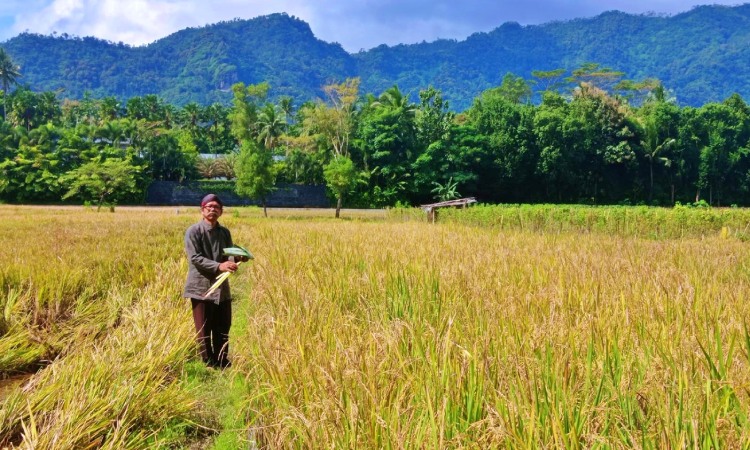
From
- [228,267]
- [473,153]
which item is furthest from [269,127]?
[228,267]

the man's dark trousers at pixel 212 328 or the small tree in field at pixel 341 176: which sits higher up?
→ the small tree in field at pixel 341 176

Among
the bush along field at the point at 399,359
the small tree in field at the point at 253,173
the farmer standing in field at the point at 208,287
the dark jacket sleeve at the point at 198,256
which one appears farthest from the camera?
the small tree in field at the point at 253,173

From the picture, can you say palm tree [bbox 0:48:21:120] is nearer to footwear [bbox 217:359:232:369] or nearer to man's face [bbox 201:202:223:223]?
man's face [bbox 201:202:223:223]

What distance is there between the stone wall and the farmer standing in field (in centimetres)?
4397

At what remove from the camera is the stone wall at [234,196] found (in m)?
47.7

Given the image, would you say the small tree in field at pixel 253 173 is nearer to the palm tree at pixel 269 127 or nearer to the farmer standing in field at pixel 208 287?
the palm tree at pixel 269 127

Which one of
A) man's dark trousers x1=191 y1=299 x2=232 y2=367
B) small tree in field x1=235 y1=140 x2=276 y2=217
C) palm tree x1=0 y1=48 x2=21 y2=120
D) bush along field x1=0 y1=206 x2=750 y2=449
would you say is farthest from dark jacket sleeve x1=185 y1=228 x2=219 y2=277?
palm tree x1=0 y1=48 x2=21 y2=120

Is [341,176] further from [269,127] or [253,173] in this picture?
[269,127]

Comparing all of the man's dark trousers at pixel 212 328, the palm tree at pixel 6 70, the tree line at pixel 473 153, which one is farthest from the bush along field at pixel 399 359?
the palm tree at pixel 6 70

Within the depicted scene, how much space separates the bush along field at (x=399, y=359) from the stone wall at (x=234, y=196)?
41.7 metres

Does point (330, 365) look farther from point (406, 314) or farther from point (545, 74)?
point (545, 74)

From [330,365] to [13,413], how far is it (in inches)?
79.7

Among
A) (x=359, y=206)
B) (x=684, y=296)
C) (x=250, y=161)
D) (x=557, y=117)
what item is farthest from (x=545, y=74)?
(x=684, y=296)

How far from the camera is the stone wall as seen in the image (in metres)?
47.7
